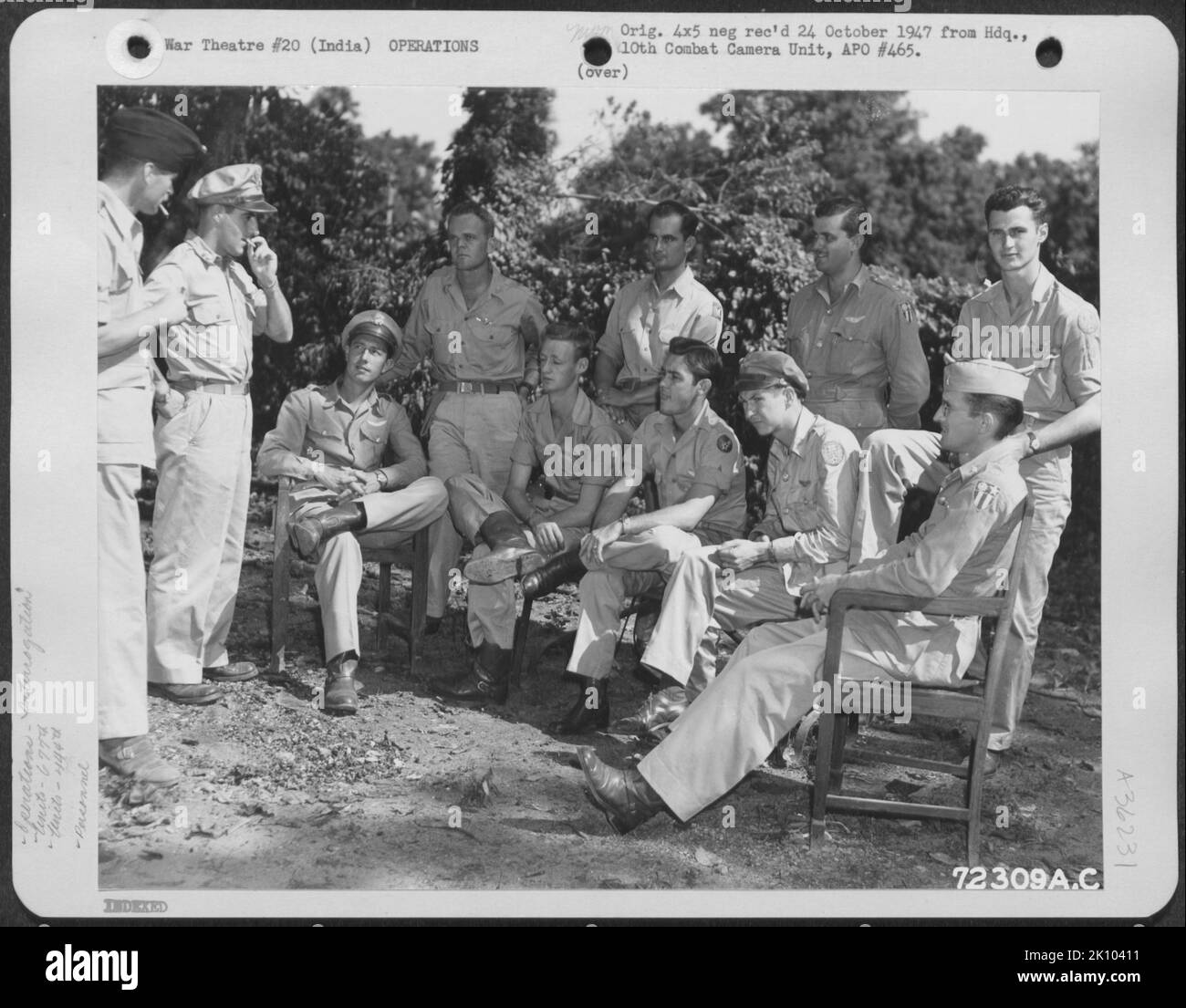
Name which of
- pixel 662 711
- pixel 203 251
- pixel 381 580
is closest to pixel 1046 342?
pixel 662 711

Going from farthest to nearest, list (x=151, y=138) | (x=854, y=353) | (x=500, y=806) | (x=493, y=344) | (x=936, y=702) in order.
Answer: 1. (x=493, y=344)
2. (x=854, y=353)
3. (x=151, y=138)
4. (x=500, y=806)
5. (x=936, y=702)

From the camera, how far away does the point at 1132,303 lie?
6.32 m

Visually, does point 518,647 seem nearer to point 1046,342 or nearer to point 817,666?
point 817,666

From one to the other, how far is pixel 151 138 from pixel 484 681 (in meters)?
2.25

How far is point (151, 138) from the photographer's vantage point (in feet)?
20.7

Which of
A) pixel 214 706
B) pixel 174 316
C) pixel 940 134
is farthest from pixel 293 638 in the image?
pixel 940 134

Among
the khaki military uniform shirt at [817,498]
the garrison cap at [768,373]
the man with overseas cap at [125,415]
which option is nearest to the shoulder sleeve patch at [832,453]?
the khaki military uniform shirt at [817,498]

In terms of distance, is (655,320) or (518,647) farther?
(655,320)

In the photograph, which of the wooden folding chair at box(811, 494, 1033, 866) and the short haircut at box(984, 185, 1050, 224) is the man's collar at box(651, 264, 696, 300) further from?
the wooden folding chair at box(811, 494, 1033, 866)

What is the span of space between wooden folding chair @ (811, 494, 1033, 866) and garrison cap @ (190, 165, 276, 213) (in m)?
2.51

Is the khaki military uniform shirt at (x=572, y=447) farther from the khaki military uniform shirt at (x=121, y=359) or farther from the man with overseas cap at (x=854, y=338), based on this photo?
the khaki military uniform shirt at (x=121, y=359)

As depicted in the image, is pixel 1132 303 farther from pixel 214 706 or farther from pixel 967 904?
pixel 214 706

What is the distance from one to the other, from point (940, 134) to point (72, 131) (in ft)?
10.0

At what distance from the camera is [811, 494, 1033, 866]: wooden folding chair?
5.84 meters
